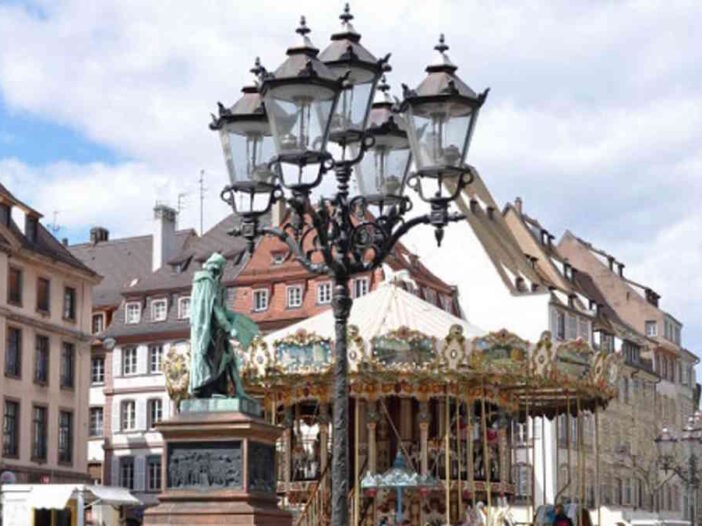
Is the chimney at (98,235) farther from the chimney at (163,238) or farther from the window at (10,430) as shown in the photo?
the window at (10,430)

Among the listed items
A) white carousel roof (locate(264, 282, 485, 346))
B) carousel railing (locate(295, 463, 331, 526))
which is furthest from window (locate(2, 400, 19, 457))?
carousel railing (locate(295, 463, 331, 526))

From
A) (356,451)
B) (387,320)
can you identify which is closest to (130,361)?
(356,451)

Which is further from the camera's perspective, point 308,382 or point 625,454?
point 625,454

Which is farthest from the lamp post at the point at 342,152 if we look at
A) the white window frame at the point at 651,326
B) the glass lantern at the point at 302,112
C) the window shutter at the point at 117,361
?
the white window frame at the point at 651,326

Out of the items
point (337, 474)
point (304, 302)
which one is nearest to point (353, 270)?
point (337, 474)

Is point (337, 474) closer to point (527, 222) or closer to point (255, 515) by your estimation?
point (255, 515)

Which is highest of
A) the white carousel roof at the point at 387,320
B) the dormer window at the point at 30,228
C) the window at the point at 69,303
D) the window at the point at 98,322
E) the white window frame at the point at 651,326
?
the dormer window at the point at 30,228

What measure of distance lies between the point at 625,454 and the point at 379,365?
173ft

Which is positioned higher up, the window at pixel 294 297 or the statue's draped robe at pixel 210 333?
the window at pixel 294 297

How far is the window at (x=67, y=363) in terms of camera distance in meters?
56.5

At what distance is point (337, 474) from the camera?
45.6 feet

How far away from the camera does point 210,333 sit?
62.3 ft

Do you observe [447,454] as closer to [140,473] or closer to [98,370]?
[140,473]

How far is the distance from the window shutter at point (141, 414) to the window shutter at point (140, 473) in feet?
4.38
